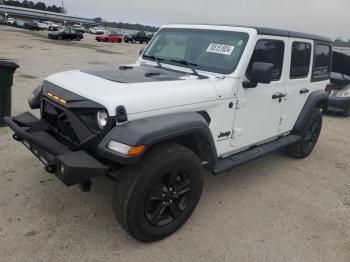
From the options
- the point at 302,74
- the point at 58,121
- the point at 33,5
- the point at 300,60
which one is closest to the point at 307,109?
the point at 302,74

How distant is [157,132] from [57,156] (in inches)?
33.1

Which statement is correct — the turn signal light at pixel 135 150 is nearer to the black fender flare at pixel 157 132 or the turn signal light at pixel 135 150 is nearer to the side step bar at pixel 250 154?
the black fender flare at pixel 157 132

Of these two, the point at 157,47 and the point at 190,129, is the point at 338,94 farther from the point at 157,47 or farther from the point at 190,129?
the point at 190,129

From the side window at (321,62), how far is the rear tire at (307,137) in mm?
585

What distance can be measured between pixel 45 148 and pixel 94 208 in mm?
1015

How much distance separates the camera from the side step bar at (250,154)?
3.93m

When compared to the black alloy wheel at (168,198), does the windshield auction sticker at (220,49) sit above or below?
above

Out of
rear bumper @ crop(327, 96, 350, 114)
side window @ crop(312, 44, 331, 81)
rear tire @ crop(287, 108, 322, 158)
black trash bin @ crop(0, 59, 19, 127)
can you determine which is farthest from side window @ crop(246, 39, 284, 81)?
rear bumper @ crop(327, 96, 350, 114)

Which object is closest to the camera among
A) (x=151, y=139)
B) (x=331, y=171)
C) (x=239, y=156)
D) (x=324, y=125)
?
(x=151, y=139)

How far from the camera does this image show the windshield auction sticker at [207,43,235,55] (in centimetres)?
403

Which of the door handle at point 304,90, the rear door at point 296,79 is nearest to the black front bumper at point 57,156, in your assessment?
the rear door at point 296,79

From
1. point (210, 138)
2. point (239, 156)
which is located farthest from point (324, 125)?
point (210, 138)

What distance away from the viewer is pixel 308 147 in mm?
6020

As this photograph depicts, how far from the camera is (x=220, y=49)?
4070 mm
